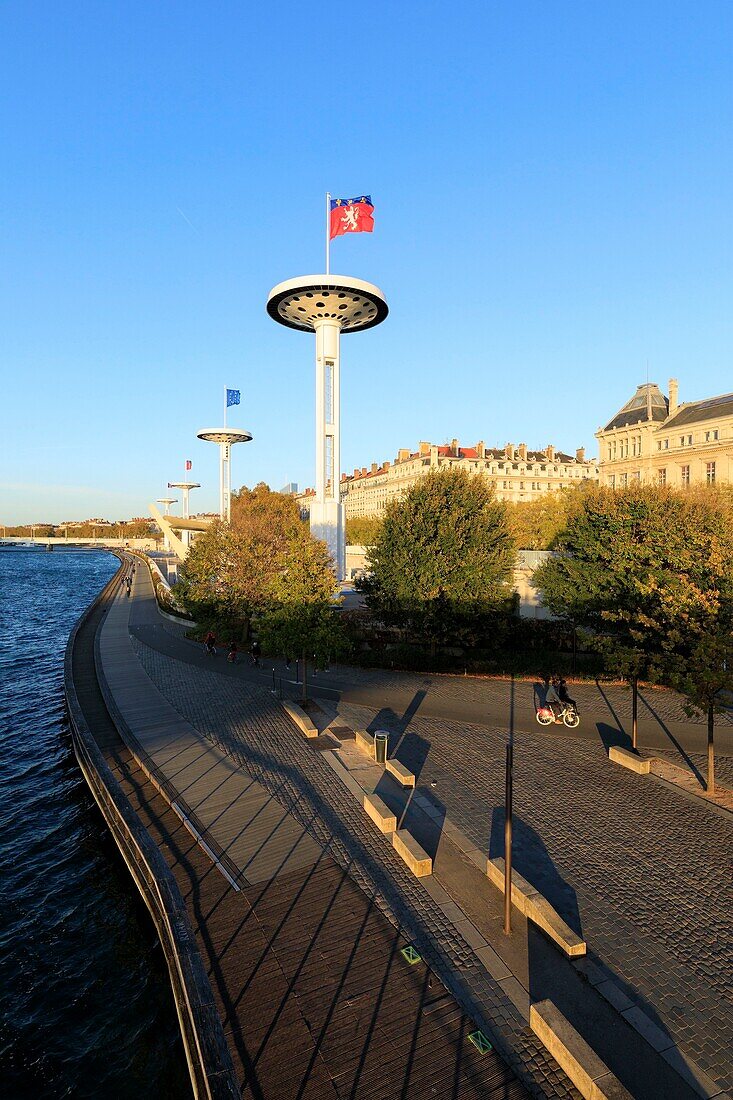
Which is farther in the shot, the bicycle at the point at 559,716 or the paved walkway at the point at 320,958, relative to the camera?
the bicycle at the point at 559,716

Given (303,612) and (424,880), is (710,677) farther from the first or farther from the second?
(303,612)

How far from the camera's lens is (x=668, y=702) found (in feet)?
74.9

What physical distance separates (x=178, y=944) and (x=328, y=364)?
39.6 metres

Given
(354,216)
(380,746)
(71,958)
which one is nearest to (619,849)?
(380,746)

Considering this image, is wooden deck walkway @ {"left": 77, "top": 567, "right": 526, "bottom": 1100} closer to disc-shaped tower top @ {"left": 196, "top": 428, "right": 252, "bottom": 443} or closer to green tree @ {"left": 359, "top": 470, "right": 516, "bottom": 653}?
green tree @ {"left": 359, "top": 470, "right": 516, "bottom": 653}

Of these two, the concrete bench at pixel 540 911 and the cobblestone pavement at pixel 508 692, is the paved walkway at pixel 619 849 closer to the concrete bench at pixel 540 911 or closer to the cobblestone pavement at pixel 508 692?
the concrete bench at pixel 540 911

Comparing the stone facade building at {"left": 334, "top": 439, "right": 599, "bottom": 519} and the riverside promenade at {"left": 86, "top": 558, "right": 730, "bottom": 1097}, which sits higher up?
the stone facade building at {"left": 334, "top": 439, "right": 599, "bottom": 519}

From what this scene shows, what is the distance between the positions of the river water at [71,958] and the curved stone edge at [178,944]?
32.6 inches

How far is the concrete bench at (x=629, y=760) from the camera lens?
52.5 feet

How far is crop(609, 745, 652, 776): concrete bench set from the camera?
1602cm

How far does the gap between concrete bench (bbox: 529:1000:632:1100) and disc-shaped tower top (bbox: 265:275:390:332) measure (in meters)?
39.7

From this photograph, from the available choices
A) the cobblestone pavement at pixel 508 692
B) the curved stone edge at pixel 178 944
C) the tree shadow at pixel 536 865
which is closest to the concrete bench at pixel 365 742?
the tree shadow at pixel 536 865

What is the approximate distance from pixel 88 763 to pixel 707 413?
245ft

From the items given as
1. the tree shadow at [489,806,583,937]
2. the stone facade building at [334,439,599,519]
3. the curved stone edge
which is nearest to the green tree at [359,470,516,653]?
the tree shadow at [489,806,583,937]
